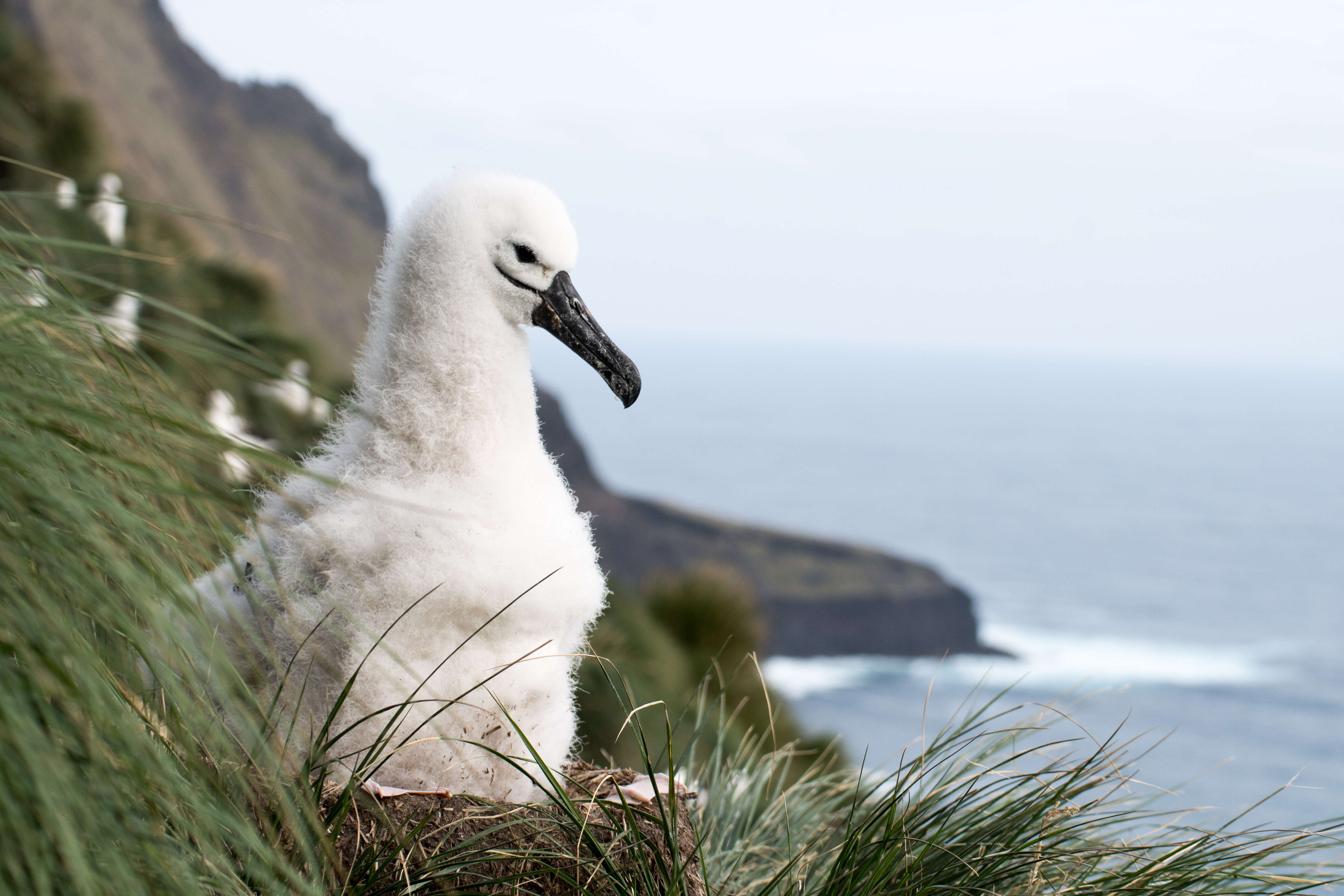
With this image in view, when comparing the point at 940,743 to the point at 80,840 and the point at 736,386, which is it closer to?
the point at 80,840

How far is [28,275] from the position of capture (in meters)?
1.50

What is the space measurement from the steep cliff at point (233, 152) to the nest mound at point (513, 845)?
15.7m

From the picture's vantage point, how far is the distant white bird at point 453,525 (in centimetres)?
201

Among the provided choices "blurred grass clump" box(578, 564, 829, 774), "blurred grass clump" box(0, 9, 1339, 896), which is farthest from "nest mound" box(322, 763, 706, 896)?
"blurred grass clump" box(578, 564, 829, 774)

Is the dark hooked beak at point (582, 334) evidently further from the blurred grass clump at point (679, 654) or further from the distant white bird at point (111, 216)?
the distant white bird at point (111, 216)

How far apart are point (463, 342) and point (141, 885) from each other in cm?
126

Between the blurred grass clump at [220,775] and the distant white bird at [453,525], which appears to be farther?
the distant white bird at [453,525]

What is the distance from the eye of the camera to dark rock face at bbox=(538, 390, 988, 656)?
2933cm

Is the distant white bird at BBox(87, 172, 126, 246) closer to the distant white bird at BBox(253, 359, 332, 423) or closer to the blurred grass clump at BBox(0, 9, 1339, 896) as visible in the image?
the distant white bird at BBox(253, 359, 332, 423)

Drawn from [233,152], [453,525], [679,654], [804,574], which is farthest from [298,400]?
[804,574]

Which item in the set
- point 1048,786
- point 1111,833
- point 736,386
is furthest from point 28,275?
point 736,386

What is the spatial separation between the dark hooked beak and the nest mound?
91 cm

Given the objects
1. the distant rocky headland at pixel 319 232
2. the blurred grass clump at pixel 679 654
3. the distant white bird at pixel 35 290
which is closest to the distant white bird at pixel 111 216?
the blurred grass clump at pixel 679 654

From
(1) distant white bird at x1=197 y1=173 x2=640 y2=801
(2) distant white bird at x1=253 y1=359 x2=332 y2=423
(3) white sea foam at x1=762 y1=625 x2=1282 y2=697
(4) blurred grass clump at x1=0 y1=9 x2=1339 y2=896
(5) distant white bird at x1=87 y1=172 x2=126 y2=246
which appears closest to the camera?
(4) blurred grass clump at x1=0 y1=9 x2=1339 y2=896
